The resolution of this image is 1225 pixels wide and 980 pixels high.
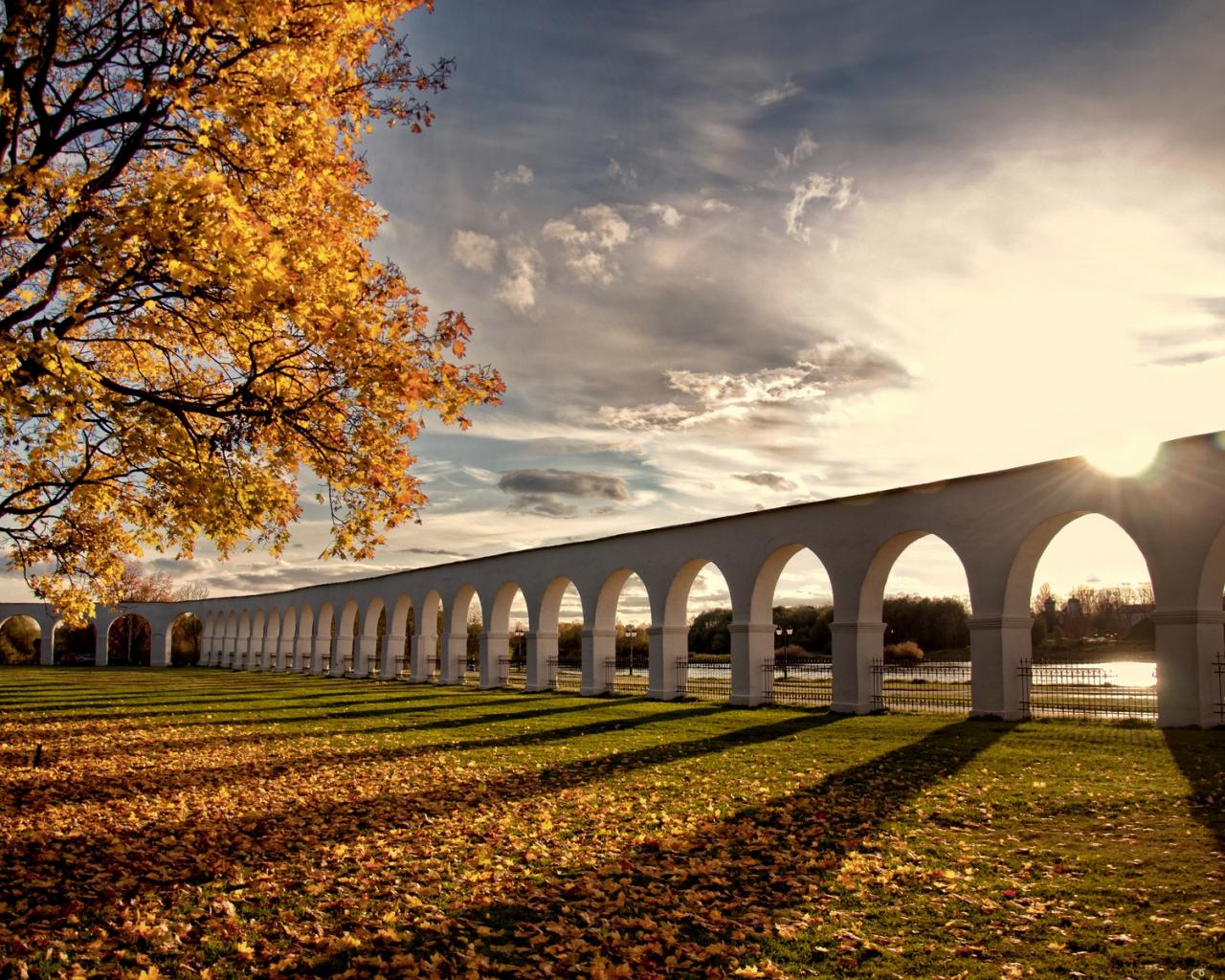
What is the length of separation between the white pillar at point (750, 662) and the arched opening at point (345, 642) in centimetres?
2292

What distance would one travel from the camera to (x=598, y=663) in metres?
23.1

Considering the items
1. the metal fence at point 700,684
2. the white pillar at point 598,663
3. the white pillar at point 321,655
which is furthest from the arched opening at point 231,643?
the metal fence at point 700,684

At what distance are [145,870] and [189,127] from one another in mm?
6559

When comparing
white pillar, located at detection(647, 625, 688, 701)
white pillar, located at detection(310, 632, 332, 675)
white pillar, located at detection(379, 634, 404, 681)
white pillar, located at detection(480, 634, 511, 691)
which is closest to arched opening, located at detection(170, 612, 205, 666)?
white pillar, located at detection(310, 632, 332, 675)

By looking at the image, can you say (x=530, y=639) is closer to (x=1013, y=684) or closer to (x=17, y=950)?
(x=1013, y=684)

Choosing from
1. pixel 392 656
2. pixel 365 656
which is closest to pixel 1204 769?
pixel 392 656

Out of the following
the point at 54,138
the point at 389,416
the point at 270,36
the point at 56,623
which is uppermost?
the point at 270,36

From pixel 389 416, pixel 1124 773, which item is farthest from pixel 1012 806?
pixel 389 416

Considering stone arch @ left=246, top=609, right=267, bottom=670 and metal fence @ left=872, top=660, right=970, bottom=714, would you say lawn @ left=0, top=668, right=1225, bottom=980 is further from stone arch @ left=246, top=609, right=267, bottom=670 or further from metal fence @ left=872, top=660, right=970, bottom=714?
stone arch @ left=246, top=609, right=267, bottom=670

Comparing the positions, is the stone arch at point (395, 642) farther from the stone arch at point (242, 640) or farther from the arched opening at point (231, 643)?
the arched opening at point (231, 643)

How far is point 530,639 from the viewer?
25.4 m

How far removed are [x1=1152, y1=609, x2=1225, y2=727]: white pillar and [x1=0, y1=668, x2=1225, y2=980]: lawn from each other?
0.82 m

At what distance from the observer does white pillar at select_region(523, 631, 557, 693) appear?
81.9 feet

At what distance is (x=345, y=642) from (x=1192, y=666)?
32227 millimetres
